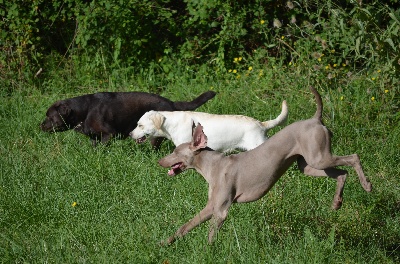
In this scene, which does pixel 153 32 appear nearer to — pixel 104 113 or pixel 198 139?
pixel 104 113

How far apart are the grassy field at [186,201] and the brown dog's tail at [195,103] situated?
61 cm

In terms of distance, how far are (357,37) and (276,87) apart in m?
2.85

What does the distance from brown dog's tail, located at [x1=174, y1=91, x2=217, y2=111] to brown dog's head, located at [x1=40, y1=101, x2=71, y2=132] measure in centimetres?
132

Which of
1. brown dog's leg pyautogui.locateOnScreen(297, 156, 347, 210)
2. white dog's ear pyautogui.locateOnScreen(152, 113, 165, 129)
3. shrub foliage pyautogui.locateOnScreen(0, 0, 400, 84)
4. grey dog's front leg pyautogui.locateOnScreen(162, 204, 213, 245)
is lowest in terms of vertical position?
shrub foliage pyautogui.locateOnScreen(0, 0, 400, 84)

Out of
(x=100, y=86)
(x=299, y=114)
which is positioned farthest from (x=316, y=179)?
(x=100, y=86)

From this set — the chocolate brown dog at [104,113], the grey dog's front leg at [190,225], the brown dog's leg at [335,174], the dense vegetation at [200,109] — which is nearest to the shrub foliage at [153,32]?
the dense vegetation at [200,109]

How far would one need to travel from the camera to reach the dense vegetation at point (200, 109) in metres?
5.84

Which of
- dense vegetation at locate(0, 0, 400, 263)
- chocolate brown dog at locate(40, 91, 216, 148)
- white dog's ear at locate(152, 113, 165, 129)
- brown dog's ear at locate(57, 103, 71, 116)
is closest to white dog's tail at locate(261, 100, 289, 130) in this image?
dense vegetation at locate(0, 0, 400, 263)

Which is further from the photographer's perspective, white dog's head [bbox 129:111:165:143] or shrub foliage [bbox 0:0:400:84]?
shrub foliage [bbox 0:0:400:84]

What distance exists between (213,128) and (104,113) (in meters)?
1.71

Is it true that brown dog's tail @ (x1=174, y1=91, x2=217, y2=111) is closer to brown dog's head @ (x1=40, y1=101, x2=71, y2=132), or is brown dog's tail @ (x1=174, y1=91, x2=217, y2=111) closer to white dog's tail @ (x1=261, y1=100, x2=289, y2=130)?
white dog's tail @ (x1=261, y1=100, x2=289, y2=130)

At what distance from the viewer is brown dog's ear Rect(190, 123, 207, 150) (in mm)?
5840

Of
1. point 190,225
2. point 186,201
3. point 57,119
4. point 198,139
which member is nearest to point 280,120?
point 186,201

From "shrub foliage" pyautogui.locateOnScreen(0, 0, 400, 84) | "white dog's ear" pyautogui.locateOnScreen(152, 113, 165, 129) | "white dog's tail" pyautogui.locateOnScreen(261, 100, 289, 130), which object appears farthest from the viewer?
"shrub foliage" pyautogui.locateOnScreen(0, 0, 400, 84)
